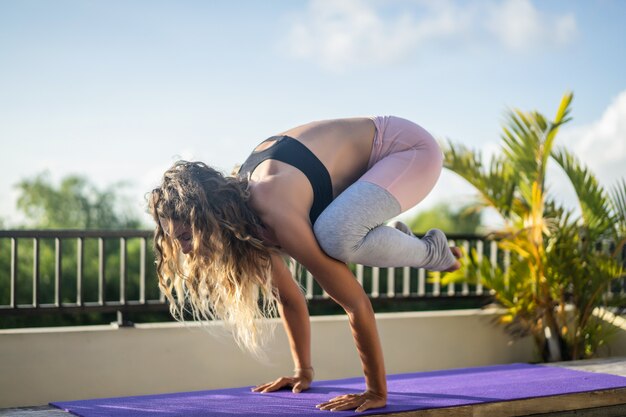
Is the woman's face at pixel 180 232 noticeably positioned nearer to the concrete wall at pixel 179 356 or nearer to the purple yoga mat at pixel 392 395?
the purple yoga mat at pixel 392 395

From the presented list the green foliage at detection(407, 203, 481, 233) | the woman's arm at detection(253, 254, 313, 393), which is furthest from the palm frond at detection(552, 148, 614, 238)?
the green foliage at detection(407, 203, 481, 233)

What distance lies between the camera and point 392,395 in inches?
119

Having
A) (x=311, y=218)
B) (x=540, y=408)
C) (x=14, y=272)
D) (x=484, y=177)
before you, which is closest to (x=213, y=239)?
(x=311, y=218)

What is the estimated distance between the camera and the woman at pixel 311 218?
2.56 m

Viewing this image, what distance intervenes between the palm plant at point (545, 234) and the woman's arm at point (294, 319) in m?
2.51

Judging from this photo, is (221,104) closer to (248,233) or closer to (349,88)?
(349,88)

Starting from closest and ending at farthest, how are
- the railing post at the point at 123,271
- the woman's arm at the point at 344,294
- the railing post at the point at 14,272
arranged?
the woman's arm at the point at 344,294, the railing post at the point at 14,272, the railing post at the point at 123,271

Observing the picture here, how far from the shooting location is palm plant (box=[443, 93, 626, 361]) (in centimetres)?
525

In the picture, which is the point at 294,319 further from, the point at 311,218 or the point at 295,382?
the point at 311,218

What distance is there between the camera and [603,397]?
3242 mm

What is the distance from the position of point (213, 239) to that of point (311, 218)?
352mm

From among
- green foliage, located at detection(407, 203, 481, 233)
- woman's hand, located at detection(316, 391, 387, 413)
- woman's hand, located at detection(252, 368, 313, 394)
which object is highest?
green foliage, located at detection(407, 203, 481, 233)

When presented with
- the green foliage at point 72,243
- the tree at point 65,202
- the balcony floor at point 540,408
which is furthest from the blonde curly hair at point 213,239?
the tree at point 65,202

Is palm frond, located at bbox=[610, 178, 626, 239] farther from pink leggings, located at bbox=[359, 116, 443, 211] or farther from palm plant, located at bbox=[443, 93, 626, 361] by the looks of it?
pink leggings, located at bbox=[359, 116, 443, 211]
